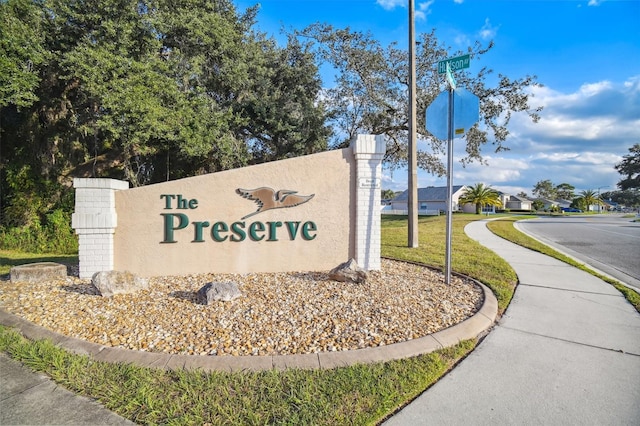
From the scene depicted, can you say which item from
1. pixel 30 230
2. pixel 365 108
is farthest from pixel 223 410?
pixel 365 108

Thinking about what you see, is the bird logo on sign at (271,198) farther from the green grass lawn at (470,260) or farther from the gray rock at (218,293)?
the green grass lawn at (470,260)

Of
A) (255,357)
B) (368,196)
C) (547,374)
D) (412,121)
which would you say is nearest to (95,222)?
(255,357)

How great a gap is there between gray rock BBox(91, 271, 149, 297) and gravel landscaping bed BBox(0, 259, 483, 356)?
0.11 meters

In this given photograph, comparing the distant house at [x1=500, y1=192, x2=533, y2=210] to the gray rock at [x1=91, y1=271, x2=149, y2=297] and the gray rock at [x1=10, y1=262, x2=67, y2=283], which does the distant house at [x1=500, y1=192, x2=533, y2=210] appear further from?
the gray rock at [x1=10, y1=262, x2=67, y2=283]

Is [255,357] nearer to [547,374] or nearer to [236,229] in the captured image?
[547,374]

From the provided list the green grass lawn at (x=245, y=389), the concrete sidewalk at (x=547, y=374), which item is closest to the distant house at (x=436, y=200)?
the concrete sidewalk at (x=547, y=374)

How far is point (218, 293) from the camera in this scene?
13.5 ft

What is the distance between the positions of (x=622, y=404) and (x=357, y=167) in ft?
14.9

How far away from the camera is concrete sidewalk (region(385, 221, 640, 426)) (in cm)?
217

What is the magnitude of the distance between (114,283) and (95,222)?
1555 millimetres

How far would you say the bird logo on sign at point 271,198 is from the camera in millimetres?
5742

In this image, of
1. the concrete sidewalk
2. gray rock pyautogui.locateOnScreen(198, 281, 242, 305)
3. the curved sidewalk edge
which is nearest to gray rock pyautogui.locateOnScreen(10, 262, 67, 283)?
the curved sidewalk edge

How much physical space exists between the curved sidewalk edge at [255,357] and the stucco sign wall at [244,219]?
2351 millimetres

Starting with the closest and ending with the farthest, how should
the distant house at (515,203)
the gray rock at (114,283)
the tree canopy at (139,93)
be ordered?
the gray rock at (114,283) → the tree canopy at (139,93) → the distant house at (515,203)
